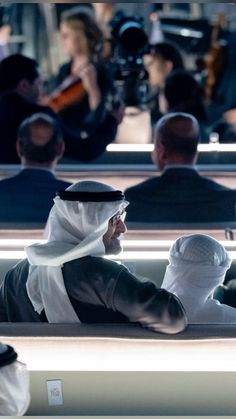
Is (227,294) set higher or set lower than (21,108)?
lower

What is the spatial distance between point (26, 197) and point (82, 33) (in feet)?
9.36

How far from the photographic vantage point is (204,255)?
11.6 feet

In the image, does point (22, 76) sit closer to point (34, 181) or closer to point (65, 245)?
point (34, 181)

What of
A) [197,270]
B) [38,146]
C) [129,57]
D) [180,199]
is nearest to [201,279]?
[197,270]

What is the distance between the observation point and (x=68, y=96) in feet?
26.7

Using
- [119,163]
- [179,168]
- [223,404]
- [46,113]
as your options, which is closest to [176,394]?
[223,404]

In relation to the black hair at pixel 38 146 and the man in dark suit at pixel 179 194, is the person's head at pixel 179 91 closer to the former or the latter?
the black hair at pixel 38 146

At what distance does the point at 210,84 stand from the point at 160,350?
19.5ft

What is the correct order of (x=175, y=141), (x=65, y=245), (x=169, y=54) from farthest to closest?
(x=169, y=54) → (x=175, y=141) → (x=65, y=245)

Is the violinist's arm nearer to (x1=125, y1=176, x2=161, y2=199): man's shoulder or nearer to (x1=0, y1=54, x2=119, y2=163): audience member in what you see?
(x1=0, y1=54, x2=119, y2=163): audience member

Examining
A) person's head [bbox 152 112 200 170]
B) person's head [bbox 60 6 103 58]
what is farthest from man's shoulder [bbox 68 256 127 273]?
person's head [bbox 60 6 103 58]

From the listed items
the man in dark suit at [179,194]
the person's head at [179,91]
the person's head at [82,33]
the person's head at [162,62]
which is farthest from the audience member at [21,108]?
the person's head at [162,62]

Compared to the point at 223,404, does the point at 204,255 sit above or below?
above

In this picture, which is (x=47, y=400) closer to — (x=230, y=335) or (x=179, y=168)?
(x=230, y=335)
